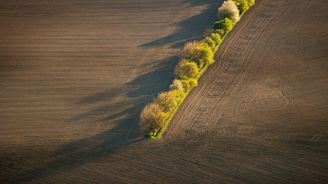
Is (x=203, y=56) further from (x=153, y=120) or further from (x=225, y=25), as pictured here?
(x=153, y=120)

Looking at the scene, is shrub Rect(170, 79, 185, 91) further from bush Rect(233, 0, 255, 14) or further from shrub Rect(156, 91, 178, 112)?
bush Rect(233, 0, 255, 14)

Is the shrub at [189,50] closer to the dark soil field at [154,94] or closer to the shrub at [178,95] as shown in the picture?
the dark soil field at [154,94]

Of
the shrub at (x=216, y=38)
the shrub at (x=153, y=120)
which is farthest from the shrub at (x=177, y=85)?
the shrub at (x=216, y=38)

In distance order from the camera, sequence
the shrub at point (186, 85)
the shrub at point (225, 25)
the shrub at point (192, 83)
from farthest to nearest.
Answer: the shrub at point (225, 25)
the shrub at point (192, 83)
the shrub at point (186, 85)

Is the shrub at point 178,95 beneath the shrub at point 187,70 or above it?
beneath

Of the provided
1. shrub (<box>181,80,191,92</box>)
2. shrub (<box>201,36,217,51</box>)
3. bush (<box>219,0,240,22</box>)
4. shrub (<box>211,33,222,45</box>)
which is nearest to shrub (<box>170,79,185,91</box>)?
shrub (<box>181,80,191,92</box>)

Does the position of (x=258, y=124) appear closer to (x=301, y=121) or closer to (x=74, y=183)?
(x=301, y=121)

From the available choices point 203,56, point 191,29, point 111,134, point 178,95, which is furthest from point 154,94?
point 191,29
